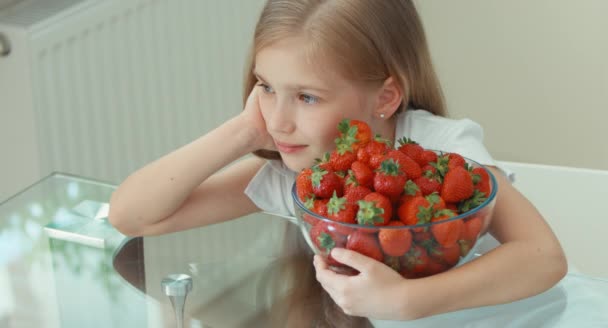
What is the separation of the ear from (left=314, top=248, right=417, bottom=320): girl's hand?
0.42 m

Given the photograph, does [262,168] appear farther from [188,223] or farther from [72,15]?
[72,15]

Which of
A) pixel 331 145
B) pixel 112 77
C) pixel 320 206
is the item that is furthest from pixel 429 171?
pixel 112 77

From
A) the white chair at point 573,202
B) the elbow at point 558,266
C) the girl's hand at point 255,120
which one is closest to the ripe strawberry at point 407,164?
the elbow at point 558,266

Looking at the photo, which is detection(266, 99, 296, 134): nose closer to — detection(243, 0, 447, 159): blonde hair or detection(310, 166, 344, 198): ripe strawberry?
detection(243, 0, 447, 159): blonde hair

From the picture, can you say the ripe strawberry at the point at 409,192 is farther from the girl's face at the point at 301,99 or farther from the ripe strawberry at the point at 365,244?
the girl's face at the point at 301,99

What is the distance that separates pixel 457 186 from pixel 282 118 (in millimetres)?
342

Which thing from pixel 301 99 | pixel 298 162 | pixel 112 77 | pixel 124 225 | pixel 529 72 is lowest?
pixel 529 72

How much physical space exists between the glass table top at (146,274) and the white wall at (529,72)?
5.65 ft

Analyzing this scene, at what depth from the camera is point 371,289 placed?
3.24 feet

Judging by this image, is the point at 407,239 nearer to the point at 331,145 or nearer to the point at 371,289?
the point at 371,289

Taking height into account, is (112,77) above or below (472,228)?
below

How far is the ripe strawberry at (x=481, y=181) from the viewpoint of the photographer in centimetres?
104

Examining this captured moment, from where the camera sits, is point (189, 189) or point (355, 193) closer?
point (355, 193)

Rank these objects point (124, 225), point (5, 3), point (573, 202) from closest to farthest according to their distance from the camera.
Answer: point (124, 225)
point (573, 202)
point (5, 3)
